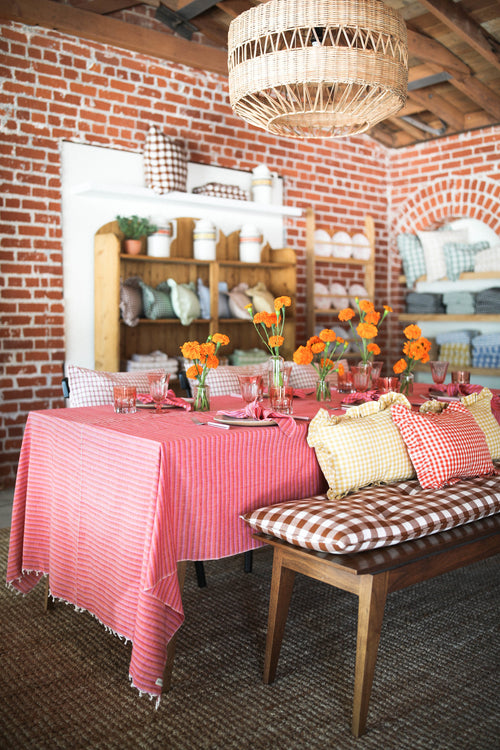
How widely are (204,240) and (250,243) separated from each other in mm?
434

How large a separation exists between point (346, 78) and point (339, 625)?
75.4 inches

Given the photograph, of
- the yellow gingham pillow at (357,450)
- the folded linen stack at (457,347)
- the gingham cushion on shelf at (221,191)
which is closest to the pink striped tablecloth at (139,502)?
the yellow gingham pillow at (357,450)

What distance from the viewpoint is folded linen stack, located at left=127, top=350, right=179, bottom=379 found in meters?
4.46

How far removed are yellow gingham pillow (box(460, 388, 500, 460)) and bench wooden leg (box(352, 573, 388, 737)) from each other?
1.07 m

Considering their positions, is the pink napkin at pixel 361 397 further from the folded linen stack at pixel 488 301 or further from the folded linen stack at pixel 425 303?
the folded linen stack at pixel 425 303

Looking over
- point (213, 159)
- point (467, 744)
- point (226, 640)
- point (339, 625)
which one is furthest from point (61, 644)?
point (213, 159)

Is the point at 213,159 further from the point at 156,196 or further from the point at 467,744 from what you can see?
the point at 467,744

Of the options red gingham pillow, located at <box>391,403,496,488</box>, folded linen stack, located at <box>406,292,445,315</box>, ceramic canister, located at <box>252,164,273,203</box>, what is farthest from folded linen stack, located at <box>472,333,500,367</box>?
red gingham pillow, located at <box>391,403,496,488</box>

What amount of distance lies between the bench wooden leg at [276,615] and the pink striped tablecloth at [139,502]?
0.16 metres

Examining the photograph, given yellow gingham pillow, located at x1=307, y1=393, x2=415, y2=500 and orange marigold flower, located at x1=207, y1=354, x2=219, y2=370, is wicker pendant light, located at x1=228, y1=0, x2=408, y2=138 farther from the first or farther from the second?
yellow gingham pillow, located at x1=307, y1=393, x2=415, y2=500

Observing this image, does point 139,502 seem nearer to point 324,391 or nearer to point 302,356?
point 302,356

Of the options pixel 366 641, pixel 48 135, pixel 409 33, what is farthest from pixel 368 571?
pixel 409 33

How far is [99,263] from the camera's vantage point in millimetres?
4551

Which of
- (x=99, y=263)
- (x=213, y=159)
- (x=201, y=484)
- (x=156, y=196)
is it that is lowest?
(x=201, y=484)
